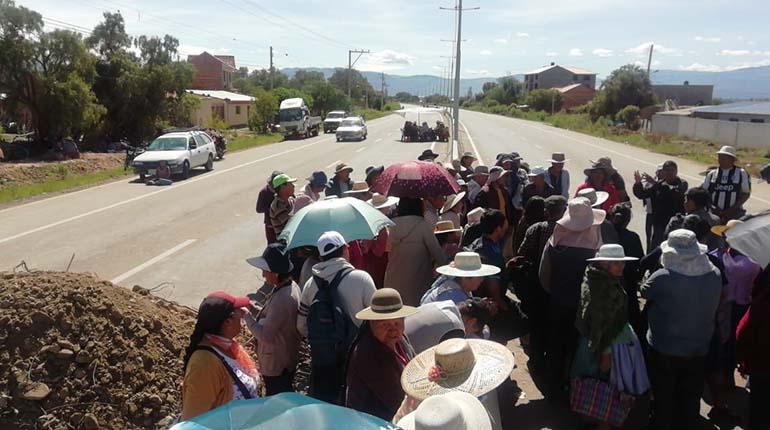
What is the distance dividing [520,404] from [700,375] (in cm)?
151

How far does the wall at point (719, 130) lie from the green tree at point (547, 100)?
5582 centimetres

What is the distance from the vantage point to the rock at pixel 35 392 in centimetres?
431

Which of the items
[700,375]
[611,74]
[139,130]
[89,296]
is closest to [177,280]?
[89,296]

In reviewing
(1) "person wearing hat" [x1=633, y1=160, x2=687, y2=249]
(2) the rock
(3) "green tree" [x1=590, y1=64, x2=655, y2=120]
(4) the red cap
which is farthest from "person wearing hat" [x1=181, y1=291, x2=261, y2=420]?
(3) "green tree" [x1=590, y1=64, x2=655, y2=120]

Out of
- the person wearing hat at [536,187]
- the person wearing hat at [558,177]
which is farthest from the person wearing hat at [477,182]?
the person wearing hat at [558,177]

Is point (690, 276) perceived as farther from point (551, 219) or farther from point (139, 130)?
point (139, 130)

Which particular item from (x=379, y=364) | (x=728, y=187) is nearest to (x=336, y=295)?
(x=379, y=364)

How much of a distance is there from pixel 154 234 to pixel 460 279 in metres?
9.96

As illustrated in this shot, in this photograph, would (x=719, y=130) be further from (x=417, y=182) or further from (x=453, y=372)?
(x=453, y=372)

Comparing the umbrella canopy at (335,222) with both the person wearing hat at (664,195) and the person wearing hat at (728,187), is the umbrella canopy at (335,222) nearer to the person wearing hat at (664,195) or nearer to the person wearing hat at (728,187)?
the person wearing hat at (664,195)

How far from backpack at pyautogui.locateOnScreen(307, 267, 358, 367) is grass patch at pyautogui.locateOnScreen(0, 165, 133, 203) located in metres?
16.5

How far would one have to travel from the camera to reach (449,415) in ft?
7.43

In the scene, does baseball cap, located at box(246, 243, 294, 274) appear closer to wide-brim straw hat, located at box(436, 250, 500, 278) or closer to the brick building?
wide-brim straw hat, located at box(436, 250, 500, 278)

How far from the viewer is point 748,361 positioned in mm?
4363
